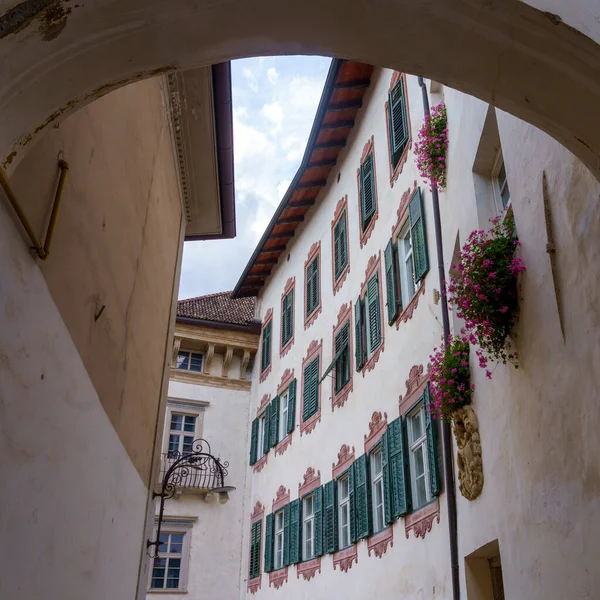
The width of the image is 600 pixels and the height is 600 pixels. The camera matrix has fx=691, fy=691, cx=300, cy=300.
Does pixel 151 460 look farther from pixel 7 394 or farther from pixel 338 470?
pixel 338 470

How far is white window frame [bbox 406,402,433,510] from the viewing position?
9.55 meters

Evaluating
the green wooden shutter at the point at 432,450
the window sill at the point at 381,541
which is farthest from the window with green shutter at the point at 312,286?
the green wooden shutter at the point at 432,450

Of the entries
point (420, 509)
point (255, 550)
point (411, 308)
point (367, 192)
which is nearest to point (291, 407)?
point (255, 550)

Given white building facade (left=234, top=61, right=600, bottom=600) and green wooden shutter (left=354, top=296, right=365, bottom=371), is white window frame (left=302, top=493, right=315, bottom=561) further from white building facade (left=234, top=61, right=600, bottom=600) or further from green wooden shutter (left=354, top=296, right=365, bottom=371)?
green wooden shutter (left=354, top=296, right=365, bottom=371)

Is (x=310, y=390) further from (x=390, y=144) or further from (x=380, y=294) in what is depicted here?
(x=390, y=144)

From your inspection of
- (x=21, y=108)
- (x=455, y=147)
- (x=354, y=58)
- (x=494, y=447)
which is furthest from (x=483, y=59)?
(x=455, y=147)

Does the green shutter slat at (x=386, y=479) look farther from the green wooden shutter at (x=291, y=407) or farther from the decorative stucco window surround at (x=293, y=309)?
the decorative stucco window surround at (x=293, y=309)

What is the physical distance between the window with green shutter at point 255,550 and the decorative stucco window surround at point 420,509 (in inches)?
352

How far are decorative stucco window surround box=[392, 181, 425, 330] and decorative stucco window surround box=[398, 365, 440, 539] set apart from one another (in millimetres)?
1018

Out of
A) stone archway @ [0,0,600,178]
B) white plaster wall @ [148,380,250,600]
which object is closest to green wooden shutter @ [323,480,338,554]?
white plaster wall @ [148,380,250,600]

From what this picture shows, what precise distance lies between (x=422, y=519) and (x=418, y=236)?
14.0ft

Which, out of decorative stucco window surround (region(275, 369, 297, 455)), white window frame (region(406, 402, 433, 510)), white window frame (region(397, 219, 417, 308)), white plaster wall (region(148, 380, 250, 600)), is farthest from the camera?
white plaster wall (region(148, 380, 250, 600))

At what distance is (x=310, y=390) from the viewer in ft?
53.2

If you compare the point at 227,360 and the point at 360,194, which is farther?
the point at 227,360
